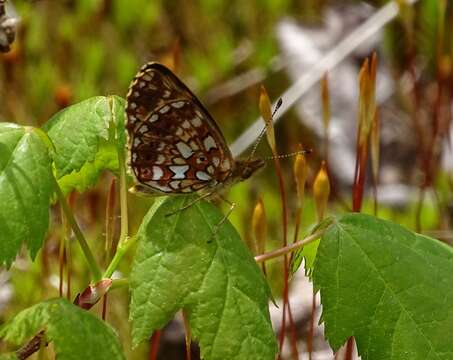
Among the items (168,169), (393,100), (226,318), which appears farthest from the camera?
(393,100)

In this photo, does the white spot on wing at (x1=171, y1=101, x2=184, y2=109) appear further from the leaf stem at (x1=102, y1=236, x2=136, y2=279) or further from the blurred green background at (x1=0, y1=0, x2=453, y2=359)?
the blurred green background at (x1=0, y1=0, x2=453, y2=359)

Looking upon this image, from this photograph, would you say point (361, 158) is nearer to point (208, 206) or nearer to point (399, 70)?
point (208, 206)

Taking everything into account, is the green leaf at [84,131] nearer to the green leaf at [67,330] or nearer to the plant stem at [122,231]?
the plant stem at [122,231]

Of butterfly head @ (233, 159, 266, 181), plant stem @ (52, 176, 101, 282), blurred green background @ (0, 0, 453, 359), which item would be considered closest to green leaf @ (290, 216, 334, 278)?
butterfly head @ (233, 159, 266, 181)

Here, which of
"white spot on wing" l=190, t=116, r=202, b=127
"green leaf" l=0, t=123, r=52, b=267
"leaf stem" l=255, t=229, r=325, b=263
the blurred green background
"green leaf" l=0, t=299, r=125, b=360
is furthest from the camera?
the blurred green background

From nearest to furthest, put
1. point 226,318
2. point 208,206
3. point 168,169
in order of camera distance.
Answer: point 226,318
point 208,206
point 168,169

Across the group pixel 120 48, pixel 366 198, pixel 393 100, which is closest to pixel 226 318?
pixel 366 198

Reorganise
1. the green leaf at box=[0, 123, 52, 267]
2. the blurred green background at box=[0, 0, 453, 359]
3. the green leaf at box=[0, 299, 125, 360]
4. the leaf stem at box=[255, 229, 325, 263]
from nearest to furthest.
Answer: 1. the green leaf at box=[0, 299, 125, 360]
2. the green leaf at box=[0, 123, 52, 267]
3. the leaf stem at box=[255, 229, 325, 263]
4. the blurred green background at box=[0, 0, 453, 359]
